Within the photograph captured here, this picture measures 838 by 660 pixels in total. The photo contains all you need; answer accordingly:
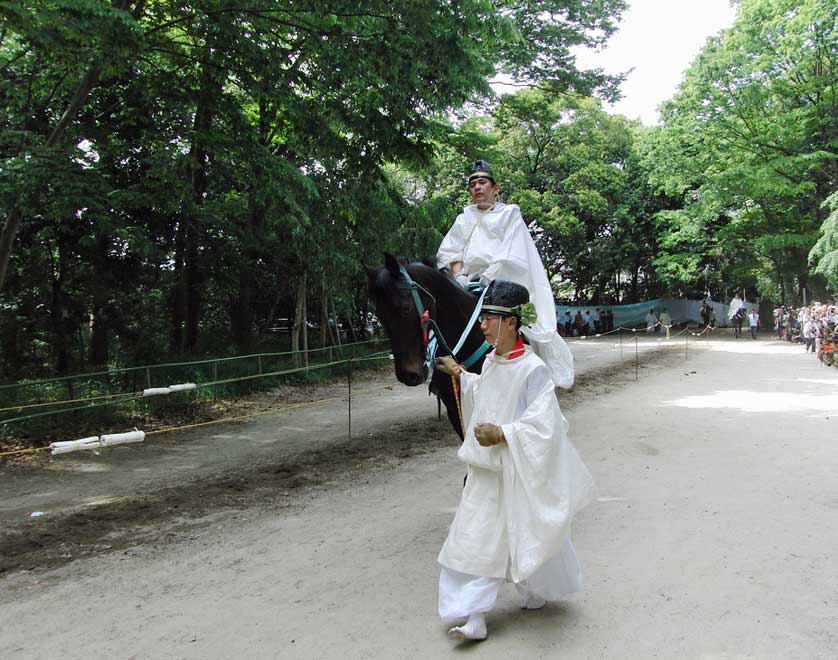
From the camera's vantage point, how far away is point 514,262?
14.7ft

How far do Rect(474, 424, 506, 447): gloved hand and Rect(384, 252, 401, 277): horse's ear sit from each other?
156 cm

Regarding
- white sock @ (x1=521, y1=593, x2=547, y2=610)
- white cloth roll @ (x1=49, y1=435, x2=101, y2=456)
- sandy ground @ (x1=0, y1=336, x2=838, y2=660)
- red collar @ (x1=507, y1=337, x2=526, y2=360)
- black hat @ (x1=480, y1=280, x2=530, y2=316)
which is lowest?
sandy ground @ (x1=0, y1=336, x2=838, y2=660)

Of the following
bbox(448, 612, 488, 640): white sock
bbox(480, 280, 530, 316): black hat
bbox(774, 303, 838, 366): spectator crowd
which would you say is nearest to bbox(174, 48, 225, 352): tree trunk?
bbox(480, 280, 530, 316): black hat

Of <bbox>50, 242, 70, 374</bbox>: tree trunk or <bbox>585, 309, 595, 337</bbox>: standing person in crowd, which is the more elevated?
<bbox>50, 242, 70, 374</bbox>: tree trunk

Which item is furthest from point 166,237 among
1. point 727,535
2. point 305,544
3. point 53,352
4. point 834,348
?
point 834,348

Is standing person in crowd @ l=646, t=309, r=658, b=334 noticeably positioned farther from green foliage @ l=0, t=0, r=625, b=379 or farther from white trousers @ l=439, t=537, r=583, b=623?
white trousers @ l=439, t=537, r=583, b=623

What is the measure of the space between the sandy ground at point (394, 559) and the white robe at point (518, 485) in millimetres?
457

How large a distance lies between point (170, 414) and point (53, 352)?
144 inches

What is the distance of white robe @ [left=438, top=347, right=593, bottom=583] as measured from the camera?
2865 mm

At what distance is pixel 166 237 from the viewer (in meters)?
12.8

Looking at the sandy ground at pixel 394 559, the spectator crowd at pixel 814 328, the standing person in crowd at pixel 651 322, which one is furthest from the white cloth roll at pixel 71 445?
the standing person in crowd at pixel 651 322

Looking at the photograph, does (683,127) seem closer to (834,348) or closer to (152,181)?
(834,348)

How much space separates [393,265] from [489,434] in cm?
165

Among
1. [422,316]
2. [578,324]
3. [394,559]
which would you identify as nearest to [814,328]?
[578,324]
